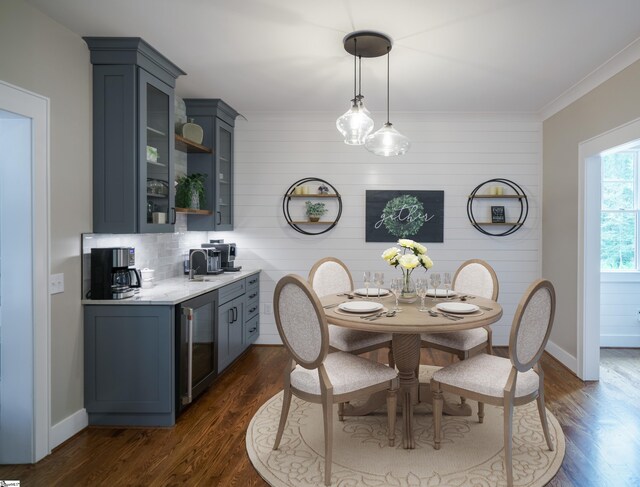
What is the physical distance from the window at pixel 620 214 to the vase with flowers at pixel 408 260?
3.04m

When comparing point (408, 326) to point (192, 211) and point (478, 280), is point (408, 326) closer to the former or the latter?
point (478, 280)

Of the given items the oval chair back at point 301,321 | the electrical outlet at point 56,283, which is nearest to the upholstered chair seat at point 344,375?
the oval chair back at point 301,321

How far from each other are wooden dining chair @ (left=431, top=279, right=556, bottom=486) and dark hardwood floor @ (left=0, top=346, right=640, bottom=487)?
1.04 ft

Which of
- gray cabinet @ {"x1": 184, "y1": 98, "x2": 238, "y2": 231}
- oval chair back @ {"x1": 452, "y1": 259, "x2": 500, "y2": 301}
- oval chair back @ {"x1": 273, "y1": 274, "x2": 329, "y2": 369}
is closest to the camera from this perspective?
oval chair back @ {"x1": 273, "y1": 274, "x2": 329, "y2": 369}

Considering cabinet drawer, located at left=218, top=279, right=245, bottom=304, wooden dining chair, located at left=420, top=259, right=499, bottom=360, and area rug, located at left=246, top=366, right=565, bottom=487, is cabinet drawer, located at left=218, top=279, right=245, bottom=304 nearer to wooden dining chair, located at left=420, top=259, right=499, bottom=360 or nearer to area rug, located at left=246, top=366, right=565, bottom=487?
area rug, located at left=246, top=366, right=565, bottom=487

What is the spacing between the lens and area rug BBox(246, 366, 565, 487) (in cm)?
219

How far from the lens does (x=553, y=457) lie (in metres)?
2.38

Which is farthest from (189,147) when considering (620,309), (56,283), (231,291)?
(620,309)

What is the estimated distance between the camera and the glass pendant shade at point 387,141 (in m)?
2.93

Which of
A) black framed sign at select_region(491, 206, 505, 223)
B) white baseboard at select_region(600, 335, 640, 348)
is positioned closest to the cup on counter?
black framed sign at select_region(491, 206, 505, 223)

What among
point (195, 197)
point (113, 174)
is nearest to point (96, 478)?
point (113, 174)

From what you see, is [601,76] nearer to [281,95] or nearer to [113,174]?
[281,95]

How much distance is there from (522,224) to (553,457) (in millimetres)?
2801

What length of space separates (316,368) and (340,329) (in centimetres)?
98
